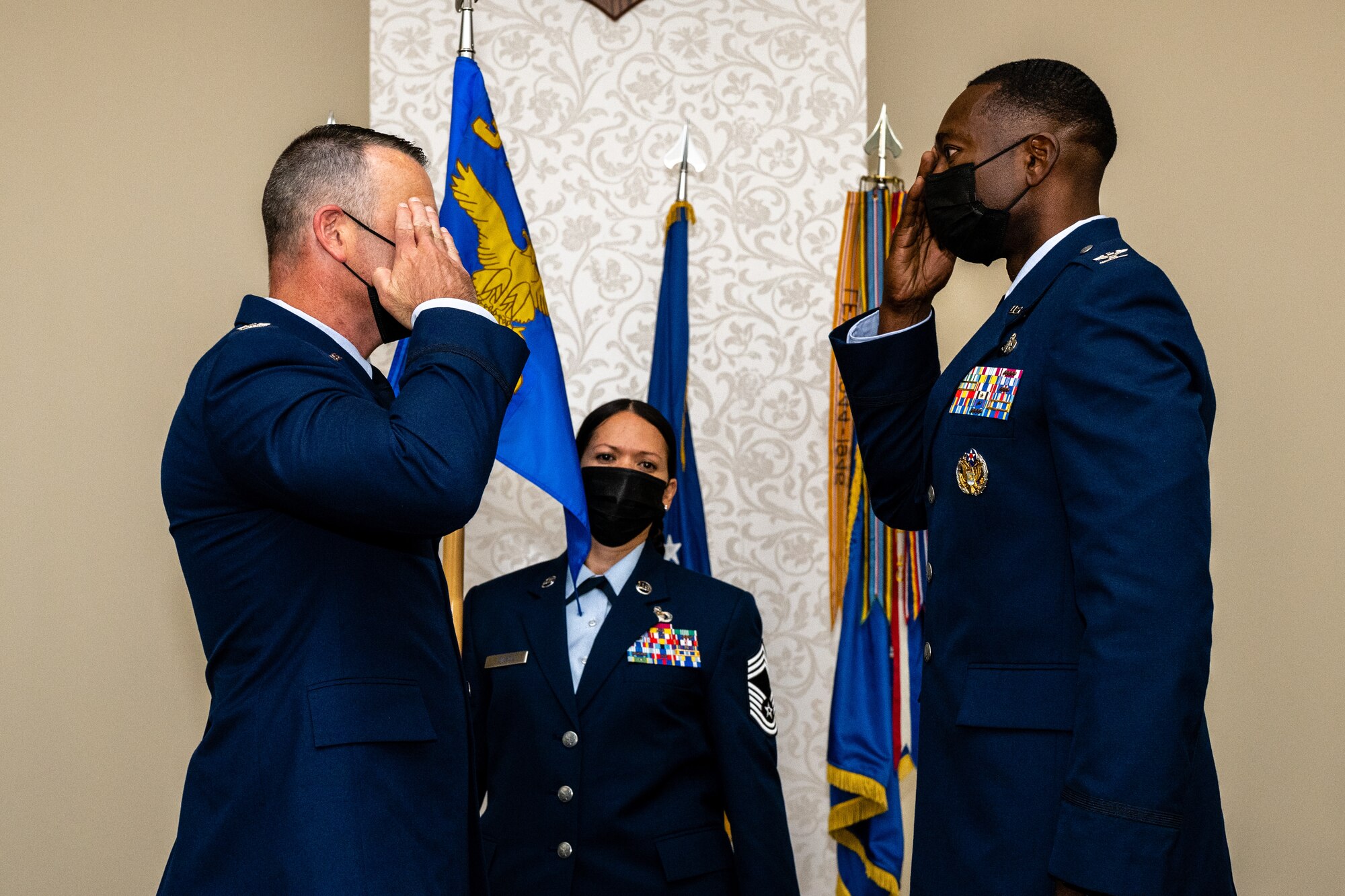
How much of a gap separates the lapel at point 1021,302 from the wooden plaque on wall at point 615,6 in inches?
80.9

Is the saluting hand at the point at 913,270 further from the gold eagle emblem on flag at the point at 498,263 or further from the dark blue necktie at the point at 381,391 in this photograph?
the gold eagle emblem on flag at the point at 498,263

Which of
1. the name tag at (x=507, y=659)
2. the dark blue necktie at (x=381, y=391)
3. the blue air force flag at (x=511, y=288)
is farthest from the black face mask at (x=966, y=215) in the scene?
the name tag at (x=507, y=659)

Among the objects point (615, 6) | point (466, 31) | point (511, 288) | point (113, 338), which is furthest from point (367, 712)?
point (113, 338)

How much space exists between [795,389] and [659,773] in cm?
127

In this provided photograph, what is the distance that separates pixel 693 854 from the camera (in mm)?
2303

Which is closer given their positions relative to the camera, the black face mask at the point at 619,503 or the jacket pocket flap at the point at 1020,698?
the jacket pocket flap at the point at 1020,698

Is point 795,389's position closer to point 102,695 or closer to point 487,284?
point 487,284

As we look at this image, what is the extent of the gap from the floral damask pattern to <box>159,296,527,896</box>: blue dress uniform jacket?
5.75 ft

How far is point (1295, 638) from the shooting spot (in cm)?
339

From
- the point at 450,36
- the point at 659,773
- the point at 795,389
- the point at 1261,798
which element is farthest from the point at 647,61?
the point at 1261,798

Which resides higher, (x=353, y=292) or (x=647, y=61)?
(x=647, y=61)

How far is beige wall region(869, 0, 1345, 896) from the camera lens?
11.0ft

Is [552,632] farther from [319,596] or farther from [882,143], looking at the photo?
[882,143]

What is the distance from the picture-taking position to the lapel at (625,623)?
2393 millimetres
